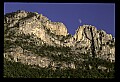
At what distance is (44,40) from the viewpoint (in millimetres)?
38312

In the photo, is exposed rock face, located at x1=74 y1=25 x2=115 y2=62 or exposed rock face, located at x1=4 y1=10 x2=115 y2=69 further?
exposed rock face, located at x1=74 y1=25 x2=115 y2=62

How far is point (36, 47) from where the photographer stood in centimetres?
3291

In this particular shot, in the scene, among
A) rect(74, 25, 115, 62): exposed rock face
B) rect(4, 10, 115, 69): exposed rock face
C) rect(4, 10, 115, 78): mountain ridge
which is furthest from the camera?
rect(74, 25, 115, 62): exposed rock face

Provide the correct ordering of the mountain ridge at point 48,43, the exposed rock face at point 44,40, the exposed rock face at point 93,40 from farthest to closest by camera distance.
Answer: the exposed rock face at point 93,40 → the exposed rock face at point 44,40 → the mountain ridge at point 48,43

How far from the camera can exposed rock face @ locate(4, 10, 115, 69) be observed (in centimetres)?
3142

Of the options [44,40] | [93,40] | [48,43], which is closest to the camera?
[48,43]

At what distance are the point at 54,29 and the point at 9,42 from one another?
626 inches

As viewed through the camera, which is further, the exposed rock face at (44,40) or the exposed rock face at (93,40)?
the exposed rock face at (93,40)

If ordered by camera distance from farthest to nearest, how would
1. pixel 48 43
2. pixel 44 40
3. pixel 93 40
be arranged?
pixel 93 40 → pixel 44 40 → pixel 48 43

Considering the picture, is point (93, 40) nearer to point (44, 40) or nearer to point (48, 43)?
point (44, 40)

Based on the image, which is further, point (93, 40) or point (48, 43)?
point (93, 40)

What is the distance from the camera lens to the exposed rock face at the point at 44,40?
31422 millimetres

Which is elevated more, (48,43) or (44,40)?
(44,40)

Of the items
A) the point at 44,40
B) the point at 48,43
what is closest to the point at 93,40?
the point at 44,40
